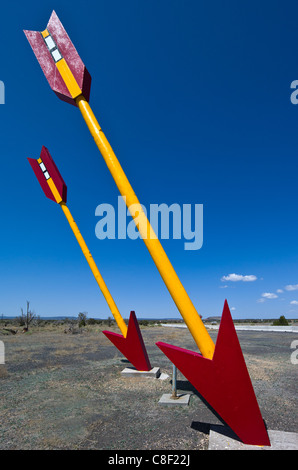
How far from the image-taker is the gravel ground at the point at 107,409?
3.84 metres

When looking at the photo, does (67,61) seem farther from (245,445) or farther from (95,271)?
(245,445)

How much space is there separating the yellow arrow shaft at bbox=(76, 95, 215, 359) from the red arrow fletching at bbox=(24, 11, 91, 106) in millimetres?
230

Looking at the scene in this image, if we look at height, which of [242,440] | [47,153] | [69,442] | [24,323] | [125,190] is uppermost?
[47,153]

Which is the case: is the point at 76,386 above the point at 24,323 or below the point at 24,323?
above

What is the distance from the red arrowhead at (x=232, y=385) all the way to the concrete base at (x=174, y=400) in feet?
6.63

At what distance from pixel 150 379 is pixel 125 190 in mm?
5637

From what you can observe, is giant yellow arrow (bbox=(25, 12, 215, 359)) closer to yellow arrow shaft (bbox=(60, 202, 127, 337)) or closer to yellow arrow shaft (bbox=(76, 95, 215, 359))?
yellow arrow shaft (bbox=(76, 95, 215, 359))

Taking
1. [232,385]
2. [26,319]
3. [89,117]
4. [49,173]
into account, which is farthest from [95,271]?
[26,319]

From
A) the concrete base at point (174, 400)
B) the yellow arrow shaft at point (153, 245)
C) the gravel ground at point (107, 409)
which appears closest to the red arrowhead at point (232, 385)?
the yellow arrow shaft at point (153, 245)

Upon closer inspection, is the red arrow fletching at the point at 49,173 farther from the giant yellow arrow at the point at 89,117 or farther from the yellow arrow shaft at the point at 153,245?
the yellow arrow shaft at the point at 153,245
